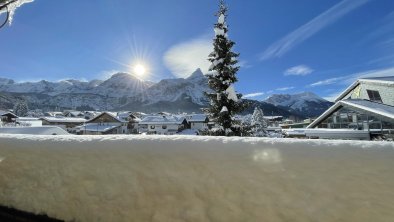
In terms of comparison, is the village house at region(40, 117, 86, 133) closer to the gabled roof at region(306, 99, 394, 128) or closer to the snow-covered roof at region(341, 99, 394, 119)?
the gabled roof at region(306, 99, 394, 128)

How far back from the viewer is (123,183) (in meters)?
3.31

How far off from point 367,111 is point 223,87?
13.2m

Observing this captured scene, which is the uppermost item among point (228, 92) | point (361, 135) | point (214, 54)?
point (214, 54)

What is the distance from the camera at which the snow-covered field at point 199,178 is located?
2.33 meters

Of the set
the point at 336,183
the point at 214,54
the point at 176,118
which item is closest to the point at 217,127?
the point at 214,54

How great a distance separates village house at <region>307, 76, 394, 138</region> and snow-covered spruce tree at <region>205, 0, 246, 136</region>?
11.8 m

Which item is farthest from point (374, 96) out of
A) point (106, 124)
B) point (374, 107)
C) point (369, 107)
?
point (106, 124)

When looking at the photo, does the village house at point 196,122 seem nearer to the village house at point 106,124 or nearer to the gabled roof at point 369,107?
the village house at point 106,124

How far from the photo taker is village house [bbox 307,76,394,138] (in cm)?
2250

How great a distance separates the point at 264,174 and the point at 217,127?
15240mm

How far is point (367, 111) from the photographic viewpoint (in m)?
23.4

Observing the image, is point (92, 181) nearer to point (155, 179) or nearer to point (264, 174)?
point (155, 179)

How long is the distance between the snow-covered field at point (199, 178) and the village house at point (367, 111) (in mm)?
22009

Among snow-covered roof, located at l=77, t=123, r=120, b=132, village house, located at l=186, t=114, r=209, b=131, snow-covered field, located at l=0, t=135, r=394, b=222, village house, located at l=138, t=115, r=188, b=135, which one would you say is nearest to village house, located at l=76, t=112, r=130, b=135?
snow-covered roof, located at l=77, t=123, r=120, b=132
